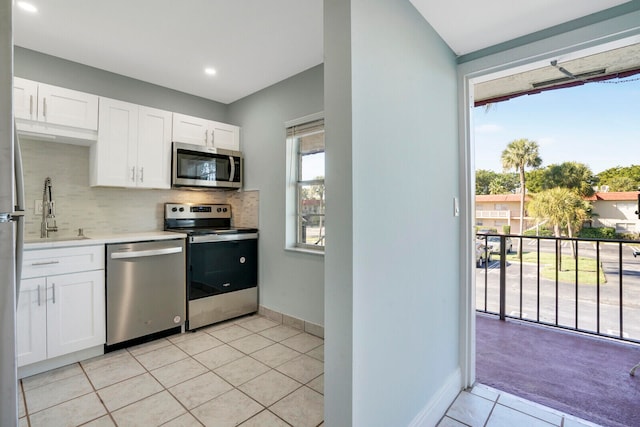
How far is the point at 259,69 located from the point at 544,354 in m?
3.55

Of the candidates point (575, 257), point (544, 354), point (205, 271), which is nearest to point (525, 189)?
point (575, 257)

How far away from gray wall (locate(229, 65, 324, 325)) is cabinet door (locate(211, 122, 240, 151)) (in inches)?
3.7

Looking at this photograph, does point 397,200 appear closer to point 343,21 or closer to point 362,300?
point 362,300

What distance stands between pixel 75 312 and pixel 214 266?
1122 millimetres

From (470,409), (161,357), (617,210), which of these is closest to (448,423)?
(470,409)

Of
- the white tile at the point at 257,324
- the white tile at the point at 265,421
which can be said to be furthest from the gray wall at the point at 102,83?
the white tile at the point at 265,421

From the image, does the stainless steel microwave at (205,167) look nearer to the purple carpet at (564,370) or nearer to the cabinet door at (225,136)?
the cabinet door at (225,136)

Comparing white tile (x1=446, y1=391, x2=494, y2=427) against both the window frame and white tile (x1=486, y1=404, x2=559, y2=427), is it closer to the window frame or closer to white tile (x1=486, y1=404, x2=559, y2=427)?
white tile (x1=486, y1=404, x2=559, y2=427)

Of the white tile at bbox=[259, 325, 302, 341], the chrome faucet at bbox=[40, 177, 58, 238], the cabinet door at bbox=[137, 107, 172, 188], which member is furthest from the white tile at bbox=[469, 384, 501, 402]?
the chrome faucet at bbox=[40, 177, 58, 238]

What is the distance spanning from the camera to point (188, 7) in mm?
1942

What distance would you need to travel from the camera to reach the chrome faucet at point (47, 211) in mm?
2525

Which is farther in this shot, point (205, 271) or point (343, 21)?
point (205, 271)

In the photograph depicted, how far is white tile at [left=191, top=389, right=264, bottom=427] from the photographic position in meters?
1.66

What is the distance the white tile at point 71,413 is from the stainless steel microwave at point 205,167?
6.32 feet
